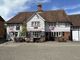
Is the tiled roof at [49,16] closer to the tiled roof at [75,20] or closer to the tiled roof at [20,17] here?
the tiled roof at [20,17]

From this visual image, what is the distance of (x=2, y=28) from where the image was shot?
6488 cm

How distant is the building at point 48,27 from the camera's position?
51.9m

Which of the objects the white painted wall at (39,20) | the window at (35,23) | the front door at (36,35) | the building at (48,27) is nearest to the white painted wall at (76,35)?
the building at (48,27)

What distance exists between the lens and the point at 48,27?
53375 mm

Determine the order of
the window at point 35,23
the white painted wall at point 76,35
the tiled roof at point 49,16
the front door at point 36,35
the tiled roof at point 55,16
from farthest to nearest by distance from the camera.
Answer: the tiled roof at point 49,16, the tiled roof at point 55,16, the window at point 35,23, the front door at point 36,35, the white painted wall at point 76,35

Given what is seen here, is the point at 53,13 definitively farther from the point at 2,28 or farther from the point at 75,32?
the point at 2,28

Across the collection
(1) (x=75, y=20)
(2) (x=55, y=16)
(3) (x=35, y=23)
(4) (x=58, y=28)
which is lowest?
(4) (x=58, y=28)

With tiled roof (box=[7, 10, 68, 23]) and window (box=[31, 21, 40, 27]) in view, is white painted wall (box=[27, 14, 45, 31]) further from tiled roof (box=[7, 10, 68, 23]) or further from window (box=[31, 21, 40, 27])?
tiled roof (box=[7, 10, 68, 23])

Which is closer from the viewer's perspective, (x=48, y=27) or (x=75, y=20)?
(x=48, y=27)

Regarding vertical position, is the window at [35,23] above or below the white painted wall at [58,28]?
above

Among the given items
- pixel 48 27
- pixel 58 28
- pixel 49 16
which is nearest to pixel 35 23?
pixel 48 27

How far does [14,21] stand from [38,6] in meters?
8.93

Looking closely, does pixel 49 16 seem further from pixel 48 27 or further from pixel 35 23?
pixel 35 23

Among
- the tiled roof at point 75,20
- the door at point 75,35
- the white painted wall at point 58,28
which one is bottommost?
the door at point 75,35
